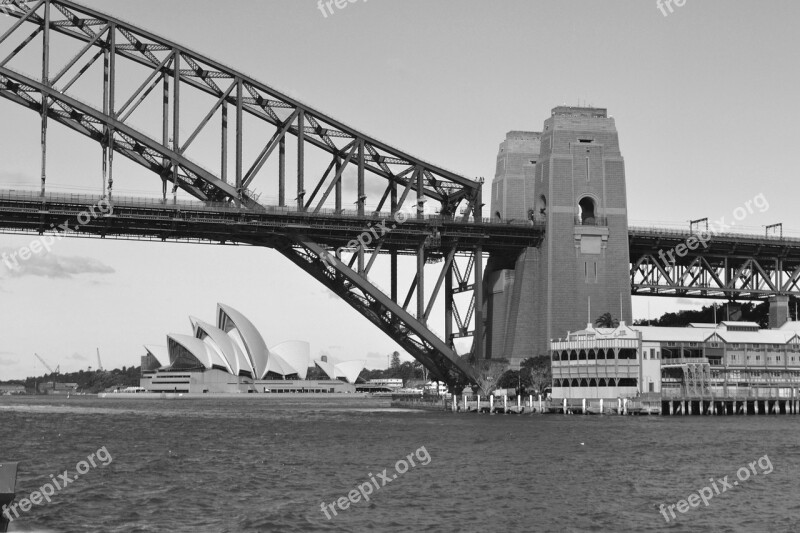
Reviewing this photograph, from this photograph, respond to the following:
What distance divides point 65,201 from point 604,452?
55007mm

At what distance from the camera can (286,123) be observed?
111 meters

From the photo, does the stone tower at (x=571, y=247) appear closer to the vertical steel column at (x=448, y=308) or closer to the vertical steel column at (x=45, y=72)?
the vertical steel column at (x=448, y=308)

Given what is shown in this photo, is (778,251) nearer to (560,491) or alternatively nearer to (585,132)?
(585,132)

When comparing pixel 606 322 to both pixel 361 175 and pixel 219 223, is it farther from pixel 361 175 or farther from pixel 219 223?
pixel 219 223

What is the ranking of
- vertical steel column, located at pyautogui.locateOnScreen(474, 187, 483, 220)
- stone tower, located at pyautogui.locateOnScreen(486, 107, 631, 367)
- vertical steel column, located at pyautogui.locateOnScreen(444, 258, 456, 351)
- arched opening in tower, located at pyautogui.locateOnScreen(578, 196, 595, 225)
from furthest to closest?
arched opening in tower, located at pyautogui.locateOnScreen(578, 196, 595, 225), vertical steel column, located at pyautogui.locateOnScreen(444, 258, 456, 351), stone tower, located at pyautogui.locateOnScreen(486, 107, 631, 367), vertical steel column, located at pyautogui.locateOnScreen(474, 187, 483, 220)

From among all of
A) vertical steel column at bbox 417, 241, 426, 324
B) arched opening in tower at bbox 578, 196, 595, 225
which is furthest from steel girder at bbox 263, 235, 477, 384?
arched opening in tower at bbox 578, 196, 595, 225

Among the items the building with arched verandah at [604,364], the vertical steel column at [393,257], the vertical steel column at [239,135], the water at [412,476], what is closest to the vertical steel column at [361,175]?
the vertical steel column at [393,257]

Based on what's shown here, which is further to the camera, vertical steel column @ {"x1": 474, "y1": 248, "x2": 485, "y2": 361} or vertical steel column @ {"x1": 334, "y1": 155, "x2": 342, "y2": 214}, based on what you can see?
vertical steel column @ {"x1": 474, "y1": 248, "x2": 485, "y2": 361}

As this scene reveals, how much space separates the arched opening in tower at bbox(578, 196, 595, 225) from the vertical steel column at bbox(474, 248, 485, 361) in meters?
12.0

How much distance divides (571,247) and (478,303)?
451 inches

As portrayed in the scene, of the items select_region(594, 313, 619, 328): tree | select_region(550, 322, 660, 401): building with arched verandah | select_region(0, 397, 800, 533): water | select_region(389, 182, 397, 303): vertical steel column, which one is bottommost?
select_region(0, 397, 800, 533): water

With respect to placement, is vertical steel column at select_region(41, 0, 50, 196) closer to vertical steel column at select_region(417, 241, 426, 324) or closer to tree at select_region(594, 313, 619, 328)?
vertical steel column at select_region(417, 241, 426, 324)

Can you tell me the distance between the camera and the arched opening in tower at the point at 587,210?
4840 inches

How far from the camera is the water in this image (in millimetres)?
40438
